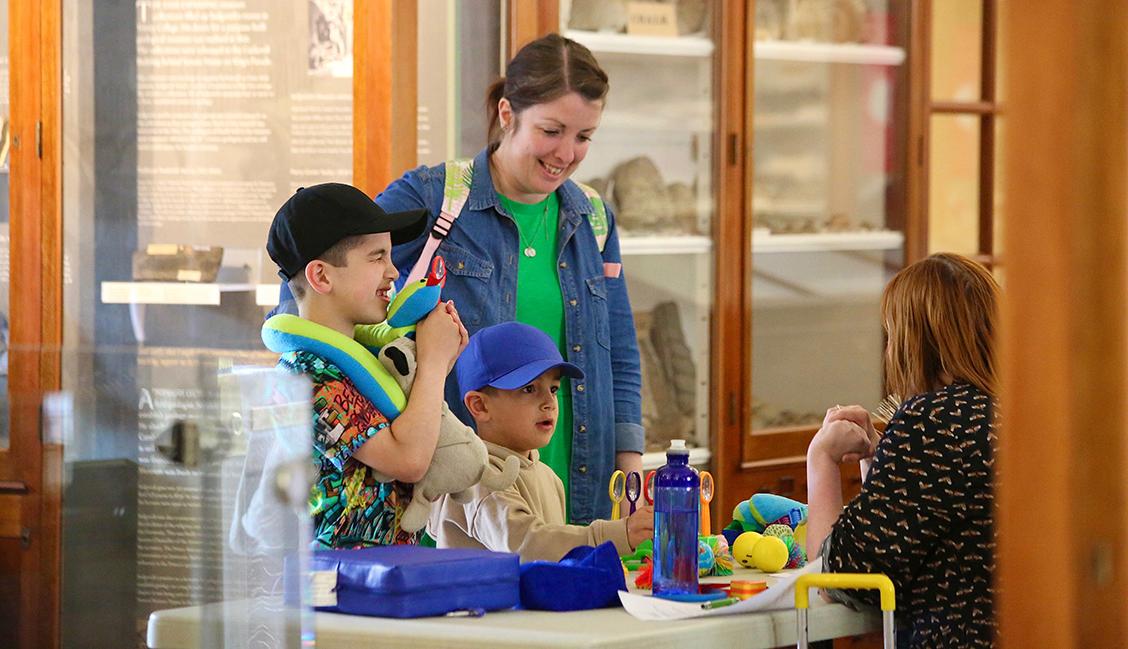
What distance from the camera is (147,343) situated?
3.29 meters

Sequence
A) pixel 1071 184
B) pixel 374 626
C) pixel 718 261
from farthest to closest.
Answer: pixel 718 261 < pixel 374 626 < pixel 1071 184

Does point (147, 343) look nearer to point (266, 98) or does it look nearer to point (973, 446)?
point (266, 98)

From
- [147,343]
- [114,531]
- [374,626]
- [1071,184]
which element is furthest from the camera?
[147,343]

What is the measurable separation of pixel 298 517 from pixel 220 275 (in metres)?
1.94

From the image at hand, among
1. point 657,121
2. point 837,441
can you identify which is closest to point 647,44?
point 657,121

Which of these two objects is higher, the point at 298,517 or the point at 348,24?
the point at 348,24

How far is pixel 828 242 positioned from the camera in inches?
170

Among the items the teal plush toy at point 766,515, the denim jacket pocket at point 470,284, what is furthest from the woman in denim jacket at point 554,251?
the teal plush toy at point 766,515

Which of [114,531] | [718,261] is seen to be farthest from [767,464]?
[114,531]

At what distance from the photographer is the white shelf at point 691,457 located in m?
3.84

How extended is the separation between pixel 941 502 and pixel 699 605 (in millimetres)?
354

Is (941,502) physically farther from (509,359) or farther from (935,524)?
(509,359)

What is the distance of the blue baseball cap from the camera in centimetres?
225

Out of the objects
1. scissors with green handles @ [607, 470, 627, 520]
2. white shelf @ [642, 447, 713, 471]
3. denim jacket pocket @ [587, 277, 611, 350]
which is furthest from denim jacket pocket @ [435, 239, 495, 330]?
white shelf @ [642, 447, 713, 471]
